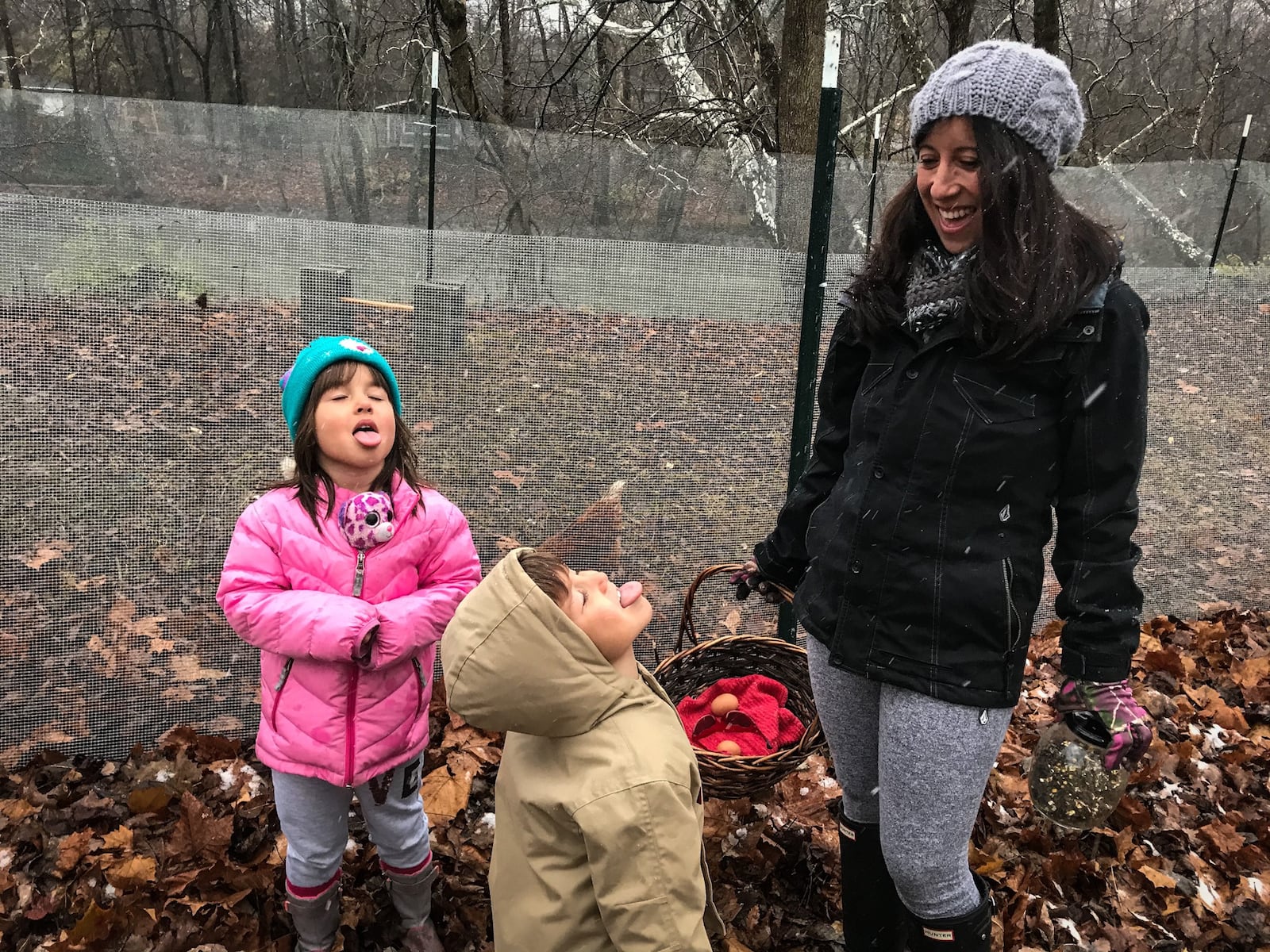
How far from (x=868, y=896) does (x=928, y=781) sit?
599 millimetres

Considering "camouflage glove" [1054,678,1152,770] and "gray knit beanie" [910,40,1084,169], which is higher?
"gray knit beanie" [910,40,1084,169]

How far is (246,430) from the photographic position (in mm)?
2949

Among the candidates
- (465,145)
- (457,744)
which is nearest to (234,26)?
(465,145)

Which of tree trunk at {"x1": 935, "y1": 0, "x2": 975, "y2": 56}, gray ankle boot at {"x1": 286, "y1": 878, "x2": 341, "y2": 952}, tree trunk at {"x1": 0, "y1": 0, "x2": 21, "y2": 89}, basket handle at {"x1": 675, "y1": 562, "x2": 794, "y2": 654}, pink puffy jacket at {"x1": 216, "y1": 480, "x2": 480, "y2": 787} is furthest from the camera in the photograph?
tree trunk at {"x1": 0, "y1": 0, "x2": 21, "y2": 89}

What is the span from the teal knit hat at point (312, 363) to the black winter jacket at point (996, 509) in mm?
1246

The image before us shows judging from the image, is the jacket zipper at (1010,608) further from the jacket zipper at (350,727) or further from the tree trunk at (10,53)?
the tree trunk at (10,53)

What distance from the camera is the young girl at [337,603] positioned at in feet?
6.30

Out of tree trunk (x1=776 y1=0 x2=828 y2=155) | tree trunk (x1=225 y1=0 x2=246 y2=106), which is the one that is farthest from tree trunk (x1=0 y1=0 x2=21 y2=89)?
tree trunk (x1=776 y1=0 x2=828 y2=155)

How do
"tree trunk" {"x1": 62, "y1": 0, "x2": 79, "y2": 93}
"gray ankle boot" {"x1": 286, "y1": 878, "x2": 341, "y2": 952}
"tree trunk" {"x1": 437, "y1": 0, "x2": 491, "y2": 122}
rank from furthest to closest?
"tree trunk" {"x1": 62, "y1": 0, "x2": 79, "y2": 93} < "tree trunk" {"x1": 437, "y1": 0, "x2": 491, "y2": 122} < "gray ankle boot" {"x1": 286, "y1": 878, "x2": 341, "y2": 952}

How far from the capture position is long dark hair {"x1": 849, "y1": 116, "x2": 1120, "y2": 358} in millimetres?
1472

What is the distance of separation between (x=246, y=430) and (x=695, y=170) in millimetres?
2073

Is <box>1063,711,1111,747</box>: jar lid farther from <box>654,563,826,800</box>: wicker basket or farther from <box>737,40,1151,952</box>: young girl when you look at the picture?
<box>654,563,826,800</box>: wicker basket

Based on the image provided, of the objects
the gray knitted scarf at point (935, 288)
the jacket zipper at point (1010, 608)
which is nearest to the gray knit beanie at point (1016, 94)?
the gray knitted scarf at point (935, 288)

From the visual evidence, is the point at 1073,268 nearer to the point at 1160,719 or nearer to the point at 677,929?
the point at 677,929
